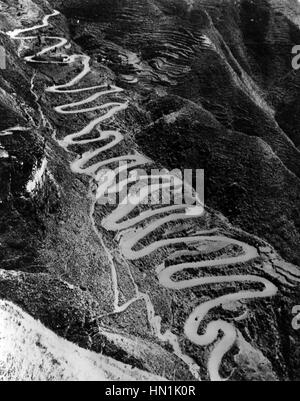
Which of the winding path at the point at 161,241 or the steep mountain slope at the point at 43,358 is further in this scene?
the winding path at the point at 161,241

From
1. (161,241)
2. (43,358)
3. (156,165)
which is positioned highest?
(156,165)

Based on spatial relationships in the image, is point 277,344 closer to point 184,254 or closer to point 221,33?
point 184,254

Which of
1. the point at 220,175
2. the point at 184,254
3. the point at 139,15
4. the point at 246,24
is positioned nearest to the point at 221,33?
the point at 246,24

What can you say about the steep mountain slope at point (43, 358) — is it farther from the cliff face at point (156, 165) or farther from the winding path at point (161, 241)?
the winding path at point (161, 241)

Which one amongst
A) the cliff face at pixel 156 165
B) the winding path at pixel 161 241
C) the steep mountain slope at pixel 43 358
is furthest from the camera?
the winding path at pixel 161 241

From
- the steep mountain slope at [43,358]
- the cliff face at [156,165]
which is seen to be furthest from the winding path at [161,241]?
the steep mountain slope at [43,358]

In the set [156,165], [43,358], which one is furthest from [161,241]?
[43,358]

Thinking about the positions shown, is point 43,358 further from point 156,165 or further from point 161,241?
point 156,165

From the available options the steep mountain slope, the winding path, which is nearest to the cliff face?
the winding path

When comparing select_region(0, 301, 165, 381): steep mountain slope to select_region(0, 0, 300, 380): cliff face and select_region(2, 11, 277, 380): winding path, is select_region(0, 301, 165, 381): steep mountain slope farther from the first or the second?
select_region(2, 11, 277, 380): winding path
